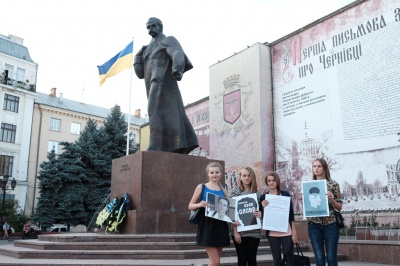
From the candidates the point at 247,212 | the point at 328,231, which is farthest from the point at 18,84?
the point at 328,231

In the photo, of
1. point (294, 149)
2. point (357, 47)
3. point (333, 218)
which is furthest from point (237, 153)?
point (333, 218)

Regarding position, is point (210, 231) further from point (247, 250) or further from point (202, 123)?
point (202, 123)

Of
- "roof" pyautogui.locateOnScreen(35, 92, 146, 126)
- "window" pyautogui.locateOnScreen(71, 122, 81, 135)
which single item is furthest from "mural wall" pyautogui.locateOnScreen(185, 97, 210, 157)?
"roof" pyautogui.locateOnScreen(35, 92, 146, 126)

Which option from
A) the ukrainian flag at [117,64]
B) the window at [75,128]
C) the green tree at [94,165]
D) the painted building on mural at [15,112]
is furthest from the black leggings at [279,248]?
the window at [75,128]

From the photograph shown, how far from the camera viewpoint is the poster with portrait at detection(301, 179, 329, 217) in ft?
13.4

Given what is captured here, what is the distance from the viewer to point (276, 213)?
4.13 meters

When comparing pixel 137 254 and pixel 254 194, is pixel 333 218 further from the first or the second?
pixel 137 254

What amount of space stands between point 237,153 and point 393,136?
8.02 m

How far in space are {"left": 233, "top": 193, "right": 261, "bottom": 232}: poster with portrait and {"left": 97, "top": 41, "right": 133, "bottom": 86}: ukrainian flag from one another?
39.4 feet

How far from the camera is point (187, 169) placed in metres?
7.79

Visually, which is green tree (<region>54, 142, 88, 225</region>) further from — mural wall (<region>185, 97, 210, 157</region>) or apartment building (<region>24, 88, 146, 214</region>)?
apartment building (<region>24, 88, 146, 214</region>)

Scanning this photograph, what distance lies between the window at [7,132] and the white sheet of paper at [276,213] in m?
33.5

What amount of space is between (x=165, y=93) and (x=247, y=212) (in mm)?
4763

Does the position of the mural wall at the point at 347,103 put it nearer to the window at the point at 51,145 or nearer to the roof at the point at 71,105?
the window at the point at 51,145
